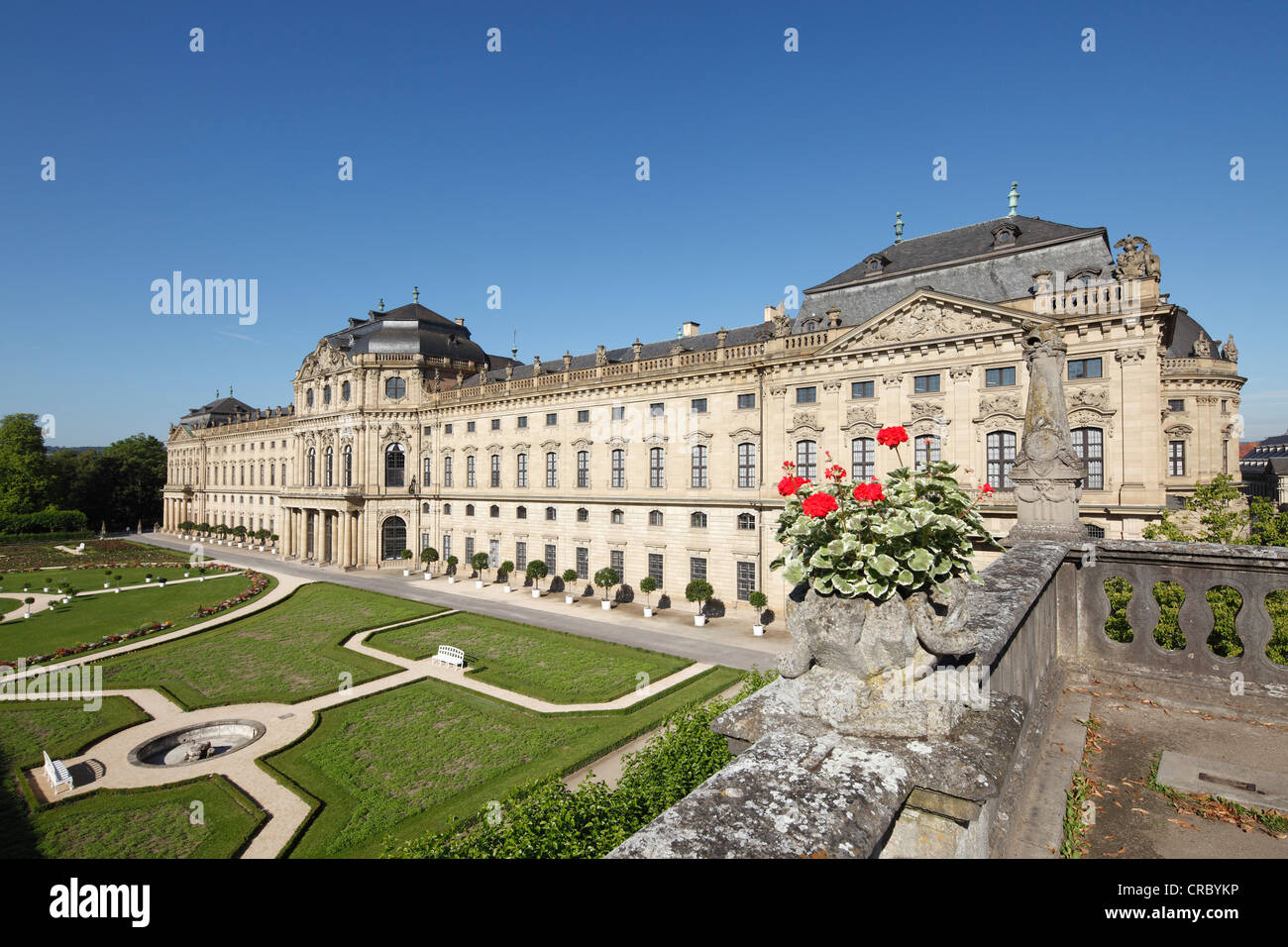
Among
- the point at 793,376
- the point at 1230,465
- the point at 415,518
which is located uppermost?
the point at 793,376

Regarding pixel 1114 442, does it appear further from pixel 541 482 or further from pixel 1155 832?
pixel 541 482

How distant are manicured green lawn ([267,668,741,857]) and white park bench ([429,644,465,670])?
215 cm

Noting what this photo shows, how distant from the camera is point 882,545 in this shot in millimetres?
4230

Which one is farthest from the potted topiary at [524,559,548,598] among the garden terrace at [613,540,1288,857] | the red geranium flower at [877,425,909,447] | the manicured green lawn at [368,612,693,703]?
the red geranium flower at [877,425,909,447]

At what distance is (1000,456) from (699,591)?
52.4 feet

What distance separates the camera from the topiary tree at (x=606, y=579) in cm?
3888

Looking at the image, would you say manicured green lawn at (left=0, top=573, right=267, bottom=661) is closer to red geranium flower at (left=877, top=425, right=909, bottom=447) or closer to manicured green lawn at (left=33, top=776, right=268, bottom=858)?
manicured green lawn at (left=33, top=776, right=268, bottom=858)

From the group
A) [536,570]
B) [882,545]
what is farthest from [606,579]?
[882,545]

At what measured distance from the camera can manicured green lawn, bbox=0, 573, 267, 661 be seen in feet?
98.9

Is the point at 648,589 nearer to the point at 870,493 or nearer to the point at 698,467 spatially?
the point at 698,467

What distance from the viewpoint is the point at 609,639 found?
30.8 metres

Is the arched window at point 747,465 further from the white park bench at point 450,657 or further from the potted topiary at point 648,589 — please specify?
the white park bench at point 450,657
